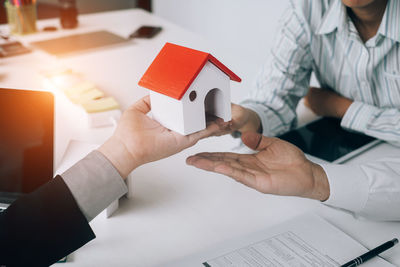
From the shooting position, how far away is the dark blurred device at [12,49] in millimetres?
1825

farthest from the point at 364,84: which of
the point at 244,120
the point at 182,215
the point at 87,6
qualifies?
the point at 87,6

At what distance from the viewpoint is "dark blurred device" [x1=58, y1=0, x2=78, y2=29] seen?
2.15 metres

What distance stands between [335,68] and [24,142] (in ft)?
3.20

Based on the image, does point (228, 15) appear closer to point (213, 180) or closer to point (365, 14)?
point (365, 14)

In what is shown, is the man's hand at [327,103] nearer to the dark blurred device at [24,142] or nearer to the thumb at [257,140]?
the thumb at [257,140]

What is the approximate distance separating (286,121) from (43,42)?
125cm

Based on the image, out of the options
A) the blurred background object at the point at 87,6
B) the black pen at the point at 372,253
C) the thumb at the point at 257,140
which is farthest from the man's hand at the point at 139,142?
the blurred background object at the point at 87,6

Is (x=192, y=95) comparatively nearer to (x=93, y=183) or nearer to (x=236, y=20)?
(x=93, y=183)

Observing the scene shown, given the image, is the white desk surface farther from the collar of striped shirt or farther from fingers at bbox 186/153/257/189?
the collar of striped shirt

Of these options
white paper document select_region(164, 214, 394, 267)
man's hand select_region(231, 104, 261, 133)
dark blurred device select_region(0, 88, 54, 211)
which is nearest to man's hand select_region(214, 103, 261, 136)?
man's hand select_region(231, 104, 261, 133)

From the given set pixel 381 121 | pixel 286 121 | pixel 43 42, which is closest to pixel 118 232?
pixel 286 121

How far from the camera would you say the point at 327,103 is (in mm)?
1376

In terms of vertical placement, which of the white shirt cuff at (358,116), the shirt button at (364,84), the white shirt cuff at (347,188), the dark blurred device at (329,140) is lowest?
the dark blurred device at (329,140)

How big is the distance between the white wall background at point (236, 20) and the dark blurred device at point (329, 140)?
1179 millimetres
